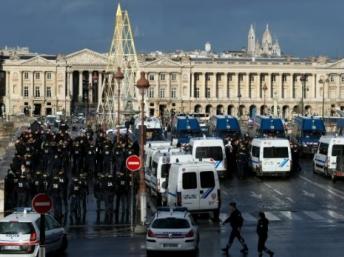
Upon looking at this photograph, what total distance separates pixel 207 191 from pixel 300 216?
382 cm

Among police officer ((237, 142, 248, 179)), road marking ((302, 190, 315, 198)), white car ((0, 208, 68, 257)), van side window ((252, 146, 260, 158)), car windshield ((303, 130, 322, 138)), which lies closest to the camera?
white car ((0, 208, 68, 257))

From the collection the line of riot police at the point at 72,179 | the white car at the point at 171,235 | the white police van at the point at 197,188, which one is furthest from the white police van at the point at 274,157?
the white car at the point at 171,235

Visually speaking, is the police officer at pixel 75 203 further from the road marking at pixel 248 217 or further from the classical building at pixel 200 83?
the classical building at pixel 200 83

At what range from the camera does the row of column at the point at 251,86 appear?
19062cm

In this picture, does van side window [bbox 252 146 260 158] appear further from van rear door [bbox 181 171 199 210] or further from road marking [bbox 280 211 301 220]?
van rear door [bbox 181 171 199 210]

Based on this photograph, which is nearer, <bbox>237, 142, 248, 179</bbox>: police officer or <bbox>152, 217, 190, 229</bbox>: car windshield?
<bbox>152, 217, 190, 229</bbox>: car windshield

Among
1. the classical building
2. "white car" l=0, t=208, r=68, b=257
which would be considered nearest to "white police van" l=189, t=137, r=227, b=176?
"white car" l=0, t=208, r=68, b=257

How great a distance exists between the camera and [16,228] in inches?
853

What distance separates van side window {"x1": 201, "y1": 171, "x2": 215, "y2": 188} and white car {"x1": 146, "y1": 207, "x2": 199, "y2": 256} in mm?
7633

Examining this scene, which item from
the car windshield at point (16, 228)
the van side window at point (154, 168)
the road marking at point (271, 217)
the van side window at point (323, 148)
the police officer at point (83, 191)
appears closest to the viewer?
the car windshield at point (16, 228)

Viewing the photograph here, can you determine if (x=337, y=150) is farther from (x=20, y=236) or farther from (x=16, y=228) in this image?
(x=20, y=236)

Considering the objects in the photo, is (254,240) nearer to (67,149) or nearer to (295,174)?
(67,149)

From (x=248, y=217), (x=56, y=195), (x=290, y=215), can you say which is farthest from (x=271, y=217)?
(x=56, y=195)

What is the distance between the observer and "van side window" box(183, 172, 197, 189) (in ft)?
103
